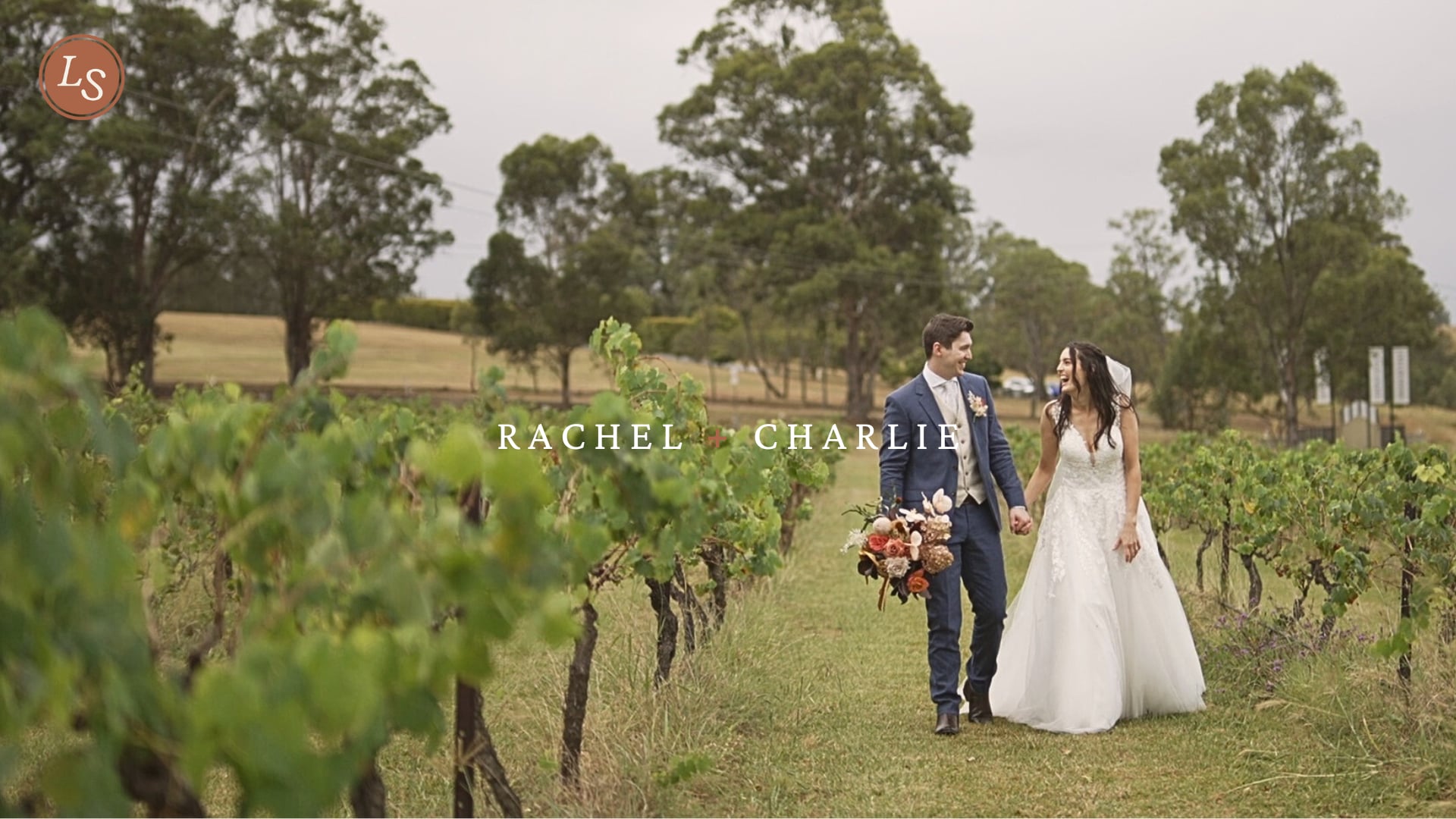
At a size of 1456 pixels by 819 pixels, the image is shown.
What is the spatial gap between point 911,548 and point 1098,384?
159 centimetres

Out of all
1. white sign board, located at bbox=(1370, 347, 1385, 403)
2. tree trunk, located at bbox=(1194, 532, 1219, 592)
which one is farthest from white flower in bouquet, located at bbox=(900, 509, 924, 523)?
white sign board, located at bbox=(1370, 347, 1385, 403)

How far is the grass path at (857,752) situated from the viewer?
5.72 m

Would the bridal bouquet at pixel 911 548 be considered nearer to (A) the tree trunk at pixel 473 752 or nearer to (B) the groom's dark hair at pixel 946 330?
(B) the groom's dark hair at pixel 946 330

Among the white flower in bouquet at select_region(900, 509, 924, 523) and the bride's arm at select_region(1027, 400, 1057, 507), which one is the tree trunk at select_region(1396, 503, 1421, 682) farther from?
the white flower in bouquet at select_region(900, 509, 924, 523)

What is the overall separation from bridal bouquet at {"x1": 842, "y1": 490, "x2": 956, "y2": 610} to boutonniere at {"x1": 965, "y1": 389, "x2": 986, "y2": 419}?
1.61 ft

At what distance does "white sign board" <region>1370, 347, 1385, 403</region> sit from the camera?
3189 centimetres

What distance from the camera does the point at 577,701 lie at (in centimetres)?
531

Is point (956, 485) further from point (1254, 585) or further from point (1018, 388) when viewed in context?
point (1018, 388)

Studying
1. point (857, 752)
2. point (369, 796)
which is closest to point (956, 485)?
point (857, 752)

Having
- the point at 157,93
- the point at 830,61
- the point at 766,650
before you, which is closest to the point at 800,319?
the point at 830,61

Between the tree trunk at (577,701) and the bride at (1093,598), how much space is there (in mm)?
2805

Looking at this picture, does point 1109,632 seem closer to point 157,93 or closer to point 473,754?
point 473,754

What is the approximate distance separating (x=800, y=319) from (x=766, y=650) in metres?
41.8

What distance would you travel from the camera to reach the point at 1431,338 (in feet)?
171
